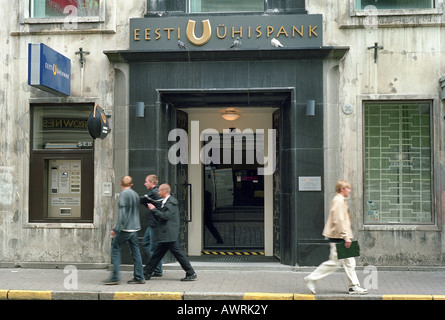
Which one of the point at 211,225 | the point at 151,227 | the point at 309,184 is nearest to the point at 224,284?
the point at 151,227

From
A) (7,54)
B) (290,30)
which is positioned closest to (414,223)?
(290,30)

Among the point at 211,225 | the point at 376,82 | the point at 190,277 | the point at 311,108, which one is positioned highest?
the point at 376,82

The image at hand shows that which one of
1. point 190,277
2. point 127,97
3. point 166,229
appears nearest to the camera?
point 166,229

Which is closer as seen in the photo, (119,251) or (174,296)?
(174,296)

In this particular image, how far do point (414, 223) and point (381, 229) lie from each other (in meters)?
0.77

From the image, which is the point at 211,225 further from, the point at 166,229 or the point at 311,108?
the point at 311,108

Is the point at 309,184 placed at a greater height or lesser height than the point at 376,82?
lesser

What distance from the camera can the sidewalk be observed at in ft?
27.4

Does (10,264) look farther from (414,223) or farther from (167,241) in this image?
(414,223)

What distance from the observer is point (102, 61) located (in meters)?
10.8

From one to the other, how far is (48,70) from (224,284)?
501cm

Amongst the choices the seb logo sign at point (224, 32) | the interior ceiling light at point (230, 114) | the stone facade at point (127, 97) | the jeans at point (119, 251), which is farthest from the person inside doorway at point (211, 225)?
the seb logo sign at point (224, 32)

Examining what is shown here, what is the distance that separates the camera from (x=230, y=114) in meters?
11.8

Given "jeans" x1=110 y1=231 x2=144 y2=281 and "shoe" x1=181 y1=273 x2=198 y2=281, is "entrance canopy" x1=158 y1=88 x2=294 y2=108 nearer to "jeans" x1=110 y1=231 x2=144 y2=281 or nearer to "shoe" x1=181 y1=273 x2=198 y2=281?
"jeans" x1=110 y1=231 x2=144 y2=281
